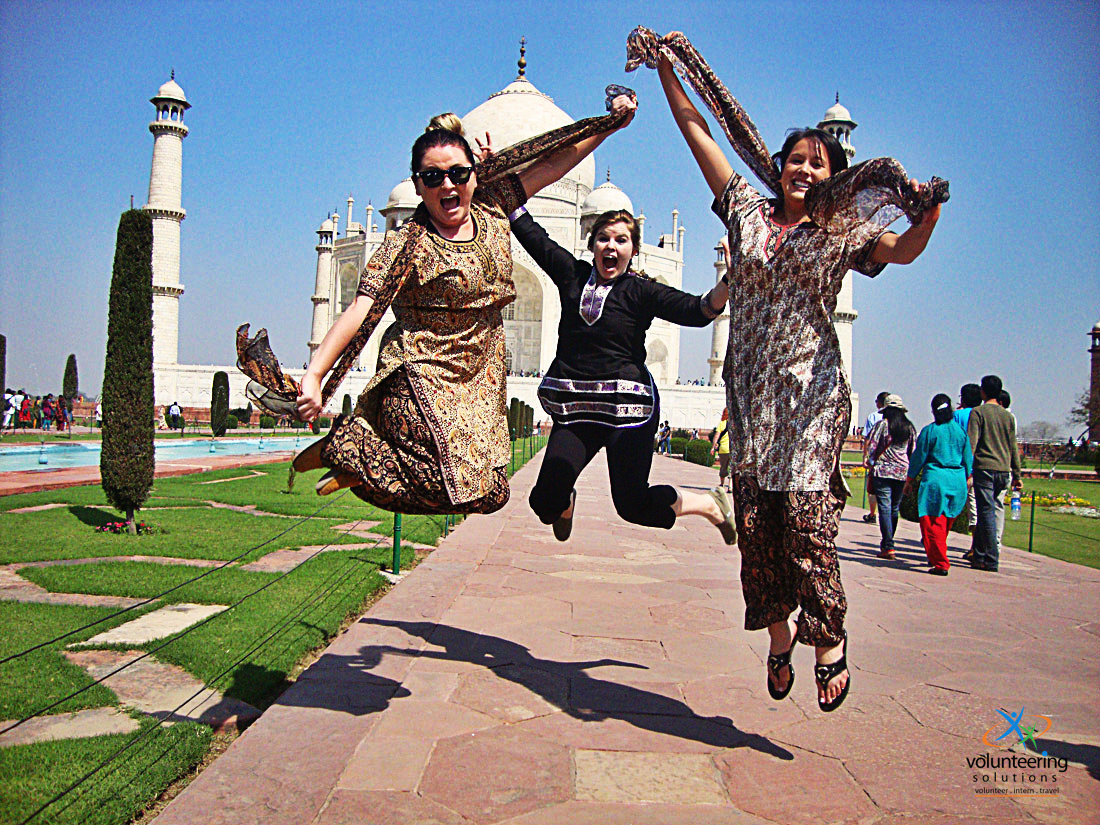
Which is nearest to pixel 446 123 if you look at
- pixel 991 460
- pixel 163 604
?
pixel 163 604

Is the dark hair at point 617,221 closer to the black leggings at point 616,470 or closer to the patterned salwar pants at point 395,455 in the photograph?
the black leggings at point 616,470

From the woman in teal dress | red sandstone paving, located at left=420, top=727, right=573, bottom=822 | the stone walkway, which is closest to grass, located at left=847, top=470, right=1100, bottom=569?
the woman in teal dress

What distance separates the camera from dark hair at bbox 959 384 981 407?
7.05 metres

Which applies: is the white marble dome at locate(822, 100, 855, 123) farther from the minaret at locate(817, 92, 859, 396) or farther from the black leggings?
the black leggings

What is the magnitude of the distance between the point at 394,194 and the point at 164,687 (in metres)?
38.7

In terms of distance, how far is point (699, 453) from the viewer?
792 inches

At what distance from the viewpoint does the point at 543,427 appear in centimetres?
3328

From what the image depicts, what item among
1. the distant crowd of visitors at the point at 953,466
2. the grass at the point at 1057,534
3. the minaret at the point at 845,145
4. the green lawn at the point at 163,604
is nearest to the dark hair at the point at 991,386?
the distant crowd of visitors at the point at 953,466

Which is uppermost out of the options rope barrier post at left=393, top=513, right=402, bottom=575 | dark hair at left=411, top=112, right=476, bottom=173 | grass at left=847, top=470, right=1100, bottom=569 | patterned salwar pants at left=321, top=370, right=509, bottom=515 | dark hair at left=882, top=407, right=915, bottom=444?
dark hair at left=411, top=112, right=476, bottom=173

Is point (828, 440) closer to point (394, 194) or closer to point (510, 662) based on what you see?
point (510, 662)

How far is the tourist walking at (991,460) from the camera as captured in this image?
649cm

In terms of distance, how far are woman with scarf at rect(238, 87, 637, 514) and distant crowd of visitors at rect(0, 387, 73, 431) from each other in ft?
73.8

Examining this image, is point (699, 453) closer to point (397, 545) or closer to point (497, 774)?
point (397, 545)

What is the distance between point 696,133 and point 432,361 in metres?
1.11
